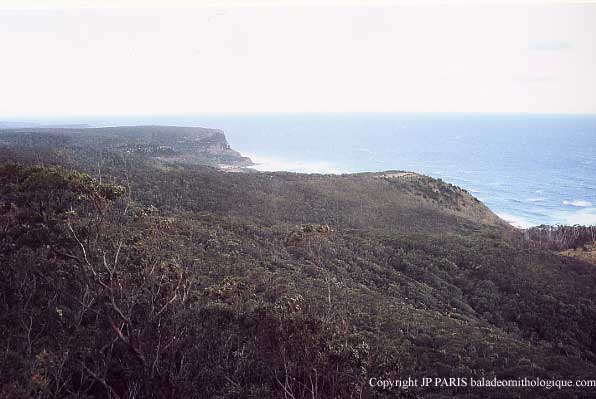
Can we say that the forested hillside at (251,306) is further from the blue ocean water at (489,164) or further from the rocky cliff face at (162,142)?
the rocky cliff face at (162,142)

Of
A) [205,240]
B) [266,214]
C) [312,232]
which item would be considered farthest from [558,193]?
[205,240]

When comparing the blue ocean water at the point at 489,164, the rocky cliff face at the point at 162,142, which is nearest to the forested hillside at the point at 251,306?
the blue ocean water at the point at 489,164

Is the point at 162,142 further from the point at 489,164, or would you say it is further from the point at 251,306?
the point at 251,306

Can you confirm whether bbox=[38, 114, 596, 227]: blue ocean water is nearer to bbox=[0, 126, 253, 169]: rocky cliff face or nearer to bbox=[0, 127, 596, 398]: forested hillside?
bbox=[0, 126, 253, 169]: rocky cliff face

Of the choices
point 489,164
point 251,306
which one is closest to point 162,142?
point 489,164

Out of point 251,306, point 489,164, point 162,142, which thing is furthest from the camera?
point 489,164

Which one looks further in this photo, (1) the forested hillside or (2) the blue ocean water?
(2) the blue ocean water

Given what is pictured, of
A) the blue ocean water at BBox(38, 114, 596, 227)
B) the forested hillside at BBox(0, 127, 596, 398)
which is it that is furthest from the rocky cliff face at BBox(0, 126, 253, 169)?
the forested hillside at BBox(0, 127, 596, 398)

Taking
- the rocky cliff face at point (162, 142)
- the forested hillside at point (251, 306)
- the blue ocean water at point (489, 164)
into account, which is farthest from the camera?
the rocky cliff face at point (162, 142)
